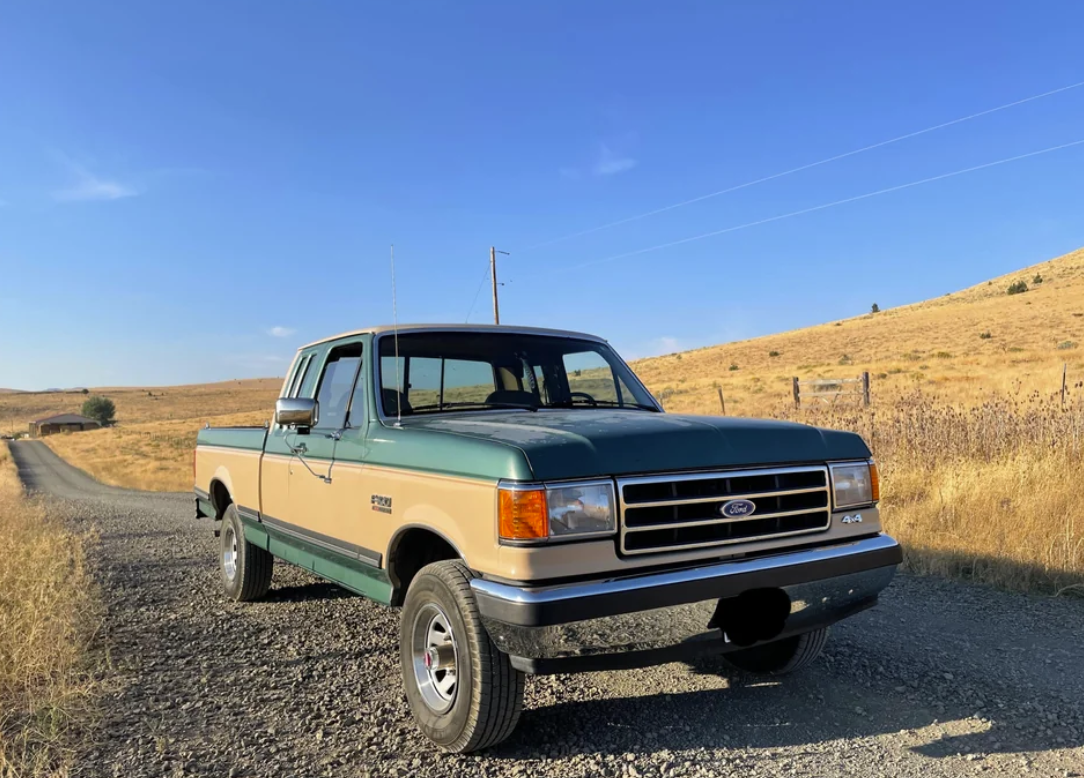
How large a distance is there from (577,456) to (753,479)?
2.81 ft

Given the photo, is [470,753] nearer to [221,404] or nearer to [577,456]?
[577,456]

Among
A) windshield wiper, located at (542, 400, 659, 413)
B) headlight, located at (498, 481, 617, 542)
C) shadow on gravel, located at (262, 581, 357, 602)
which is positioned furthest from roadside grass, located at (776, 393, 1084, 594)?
shadow on gravel, located at (262, 581, 357, 602)

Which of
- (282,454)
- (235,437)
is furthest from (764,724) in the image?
(235,437)

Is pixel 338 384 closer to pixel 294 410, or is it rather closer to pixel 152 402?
pixel 294 410

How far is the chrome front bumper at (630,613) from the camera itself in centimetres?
272

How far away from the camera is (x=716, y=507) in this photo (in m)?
3.07

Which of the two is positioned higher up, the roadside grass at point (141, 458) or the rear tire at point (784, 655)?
the rear tire at point (784, 655)

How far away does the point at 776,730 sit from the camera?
11.3 feet

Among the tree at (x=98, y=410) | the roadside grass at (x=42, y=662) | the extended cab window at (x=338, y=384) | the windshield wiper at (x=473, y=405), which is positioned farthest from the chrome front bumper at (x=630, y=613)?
the tree at (x=98, y=410)

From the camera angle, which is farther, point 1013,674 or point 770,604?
point 1013,674

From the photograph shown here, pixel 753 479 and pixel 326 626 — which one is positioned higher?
pixel 753 479

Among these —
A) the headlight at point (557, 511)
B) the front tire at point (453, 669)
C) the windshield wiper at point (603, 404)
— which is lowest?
the front tire at point (453, 669)

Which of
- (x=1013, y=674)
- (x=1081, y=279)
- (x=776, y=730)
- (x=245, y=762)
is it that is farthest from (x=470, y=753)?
(x=1081, y=279)

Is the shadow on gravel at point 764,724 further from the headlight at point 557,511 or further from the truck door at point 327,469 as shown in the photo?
the truck door at point 327,469
